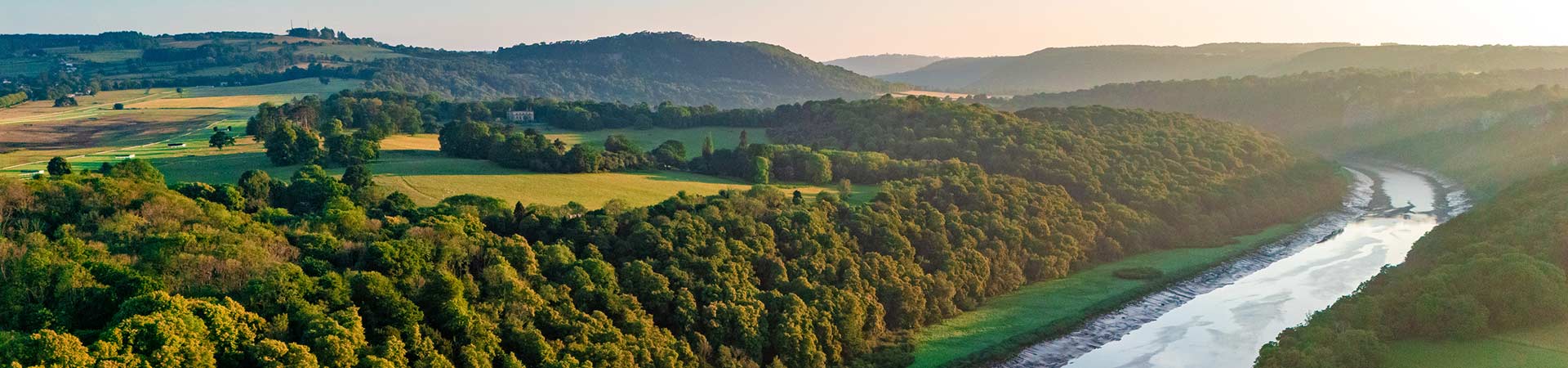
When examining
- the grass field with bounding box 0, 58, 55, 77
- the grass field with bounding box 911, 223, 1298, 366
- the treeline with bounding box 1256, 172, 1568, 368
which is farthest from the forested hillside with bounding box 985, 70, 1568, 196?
the grass field with bounding box 0, 58, 55, 77

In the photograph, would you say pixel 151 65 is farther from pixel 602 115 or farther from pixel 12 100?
pixel 602 115

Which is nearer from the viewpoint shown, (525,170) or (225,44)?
(525,170)

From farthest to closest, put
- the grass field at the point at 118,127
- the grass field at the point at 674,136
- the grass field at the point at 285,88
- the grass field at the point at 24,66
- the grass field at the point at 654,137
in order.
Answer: the grass field at the point at 24,66
the grass field at the point at 285,88
the grass field at the point at 674,136
the grass field at the point at 654,137
the grass field at the point at 118,127

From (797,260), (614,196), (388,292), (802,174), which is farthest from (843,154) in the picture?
(388,292)

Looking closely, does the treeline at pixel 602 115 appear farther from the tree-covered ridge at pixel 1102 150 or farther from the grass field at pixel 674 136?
the tree-covered ridge at pixel 1102 150

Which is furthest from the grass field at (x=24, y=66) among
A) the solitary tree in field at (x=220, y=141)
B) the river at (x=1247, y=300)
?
the river at (x=1247, y=300)

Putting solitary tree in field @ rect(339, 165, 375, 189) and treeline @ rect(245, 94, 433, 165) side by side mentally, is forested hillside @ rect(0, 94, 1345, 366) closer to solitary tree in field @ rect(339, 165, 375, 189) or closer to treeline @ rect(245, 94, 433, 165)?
solitary tree in field @ rect(339, 165, 375, 189)

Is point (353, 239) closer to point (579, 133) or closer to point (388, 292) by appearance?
point (388, 292)
